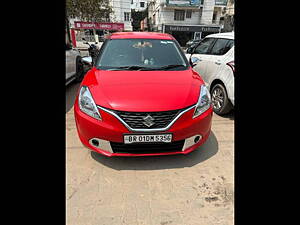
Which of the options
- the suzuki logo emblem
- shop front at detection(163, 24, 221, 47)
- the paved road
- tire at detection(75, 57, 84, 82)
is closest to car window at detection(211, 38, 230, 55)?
the paved road

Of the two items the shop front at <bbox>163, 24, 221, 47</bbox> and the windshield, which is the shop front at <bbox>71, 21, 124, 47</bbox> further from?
the windshield

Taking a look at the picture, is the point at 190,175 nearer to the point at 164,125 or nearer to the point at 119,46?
the point at 164,125

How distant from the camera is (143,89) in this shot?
217 cm

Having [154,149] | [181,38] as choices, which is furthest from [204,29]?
[154,149]

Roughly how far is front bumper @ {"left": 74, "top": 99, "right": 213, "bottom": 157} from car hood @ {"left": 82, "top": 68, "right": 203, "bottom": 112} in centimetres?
15

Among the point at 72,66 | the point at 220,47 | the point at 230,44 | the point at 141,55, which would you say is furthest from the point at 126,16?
the point at 141,55

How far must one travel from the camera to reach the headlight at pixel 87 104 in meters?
2.00

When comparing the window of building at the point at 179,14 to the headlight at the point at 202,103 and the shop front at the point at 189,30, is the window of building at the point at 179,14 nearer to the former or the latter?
the shop front at the point at 189,30

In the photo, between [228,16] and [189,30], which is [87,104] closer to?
[189,30]

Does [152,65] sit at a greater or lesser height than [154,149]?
greater

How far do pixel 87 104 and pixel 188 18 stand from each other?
3141 centimetres
